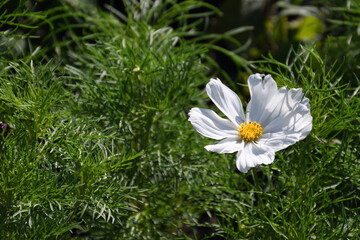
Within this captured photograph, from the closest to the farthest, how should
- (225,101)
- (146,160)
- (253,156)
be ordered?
(253,156) → (225,101) → (146,160)

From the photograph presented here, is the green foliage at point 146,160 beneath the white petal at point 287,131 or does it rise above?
beneath

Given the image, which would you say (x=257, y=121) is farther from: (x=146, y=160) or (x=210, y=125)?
(x=146, y=160)

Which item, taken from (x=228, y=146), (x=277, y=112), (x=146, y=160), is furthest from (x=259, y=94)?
(x=146, y=160)

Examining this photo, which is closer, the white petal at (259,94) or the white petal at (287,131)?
the white petal at (287,131)

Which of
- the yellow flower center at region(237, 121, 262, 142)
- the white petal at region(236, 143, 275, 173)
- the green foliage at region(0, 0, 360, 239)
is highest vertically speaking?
the white petal at region(236, 143, 275, 173)

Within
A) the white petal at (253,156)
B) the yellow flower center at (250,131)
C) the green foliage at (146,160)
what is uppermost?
the white petal at (253,156)
